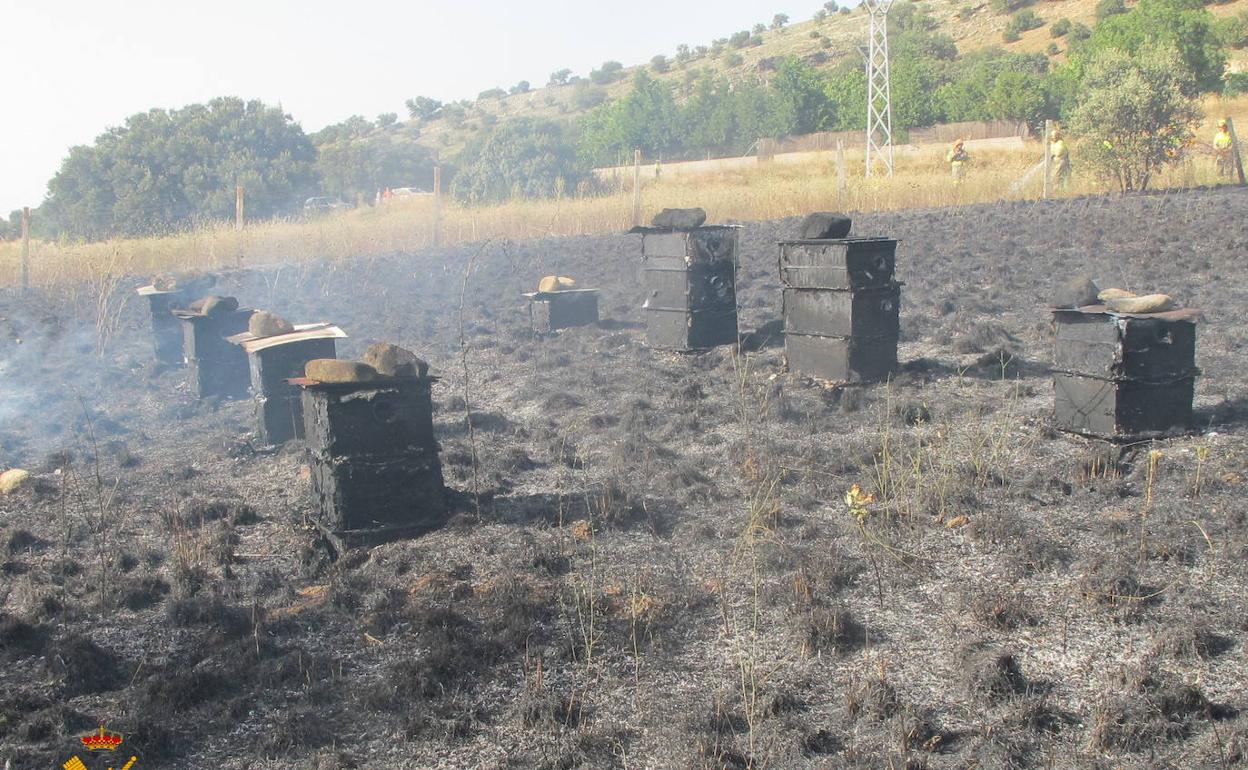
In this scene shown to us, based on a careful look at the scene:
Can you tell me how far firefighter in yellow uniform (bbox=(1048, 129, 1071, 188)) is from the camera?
21.6 meters

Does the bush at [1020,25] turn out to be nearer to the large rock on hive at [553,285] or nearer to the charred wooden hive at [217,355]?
the large rock on hive at [553,285]

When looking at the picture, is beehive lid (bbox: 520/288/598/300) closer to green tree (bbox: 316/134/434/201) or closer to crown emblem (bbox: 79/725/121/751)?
crown emblem (bbox: 79/725/121/751)

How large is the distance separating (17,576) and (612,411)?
528 cm

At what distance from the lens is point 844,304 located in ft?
31.9

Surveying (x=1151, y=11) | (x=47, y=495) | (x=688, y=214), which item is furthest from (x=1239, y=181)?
(x=1151, y=11)

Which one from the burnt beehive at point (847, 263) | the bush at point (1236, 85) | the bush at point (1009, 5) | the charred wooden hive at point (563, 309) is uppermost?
the bush at point (1009, 5)

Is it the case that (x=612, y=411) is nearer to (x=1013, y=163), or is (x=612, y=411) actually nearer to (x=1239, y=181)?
(x=1239, y=181)

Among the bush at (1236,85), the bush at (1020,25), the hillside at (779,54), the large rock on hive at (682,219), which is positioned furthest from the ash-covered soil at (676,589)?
the bush at (1020,25)

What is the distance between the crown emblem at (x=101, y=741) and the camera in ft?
13.2

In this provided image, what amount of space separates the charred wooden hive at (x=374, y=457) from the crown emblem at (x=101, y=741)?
244 cm

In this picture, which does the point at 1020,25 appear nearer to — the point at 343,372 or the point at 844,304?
the point at 844,304

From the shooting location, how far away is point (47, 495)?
26.9 ft

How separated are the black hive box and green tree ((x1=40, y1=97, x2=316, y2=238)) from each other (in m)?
27.3

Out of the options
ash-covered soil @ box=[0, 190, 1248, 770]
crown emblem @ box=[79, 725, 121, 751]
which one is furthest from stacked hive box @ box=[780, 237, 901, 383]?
crown emblem @ box=[79, 725, 121, 751]
